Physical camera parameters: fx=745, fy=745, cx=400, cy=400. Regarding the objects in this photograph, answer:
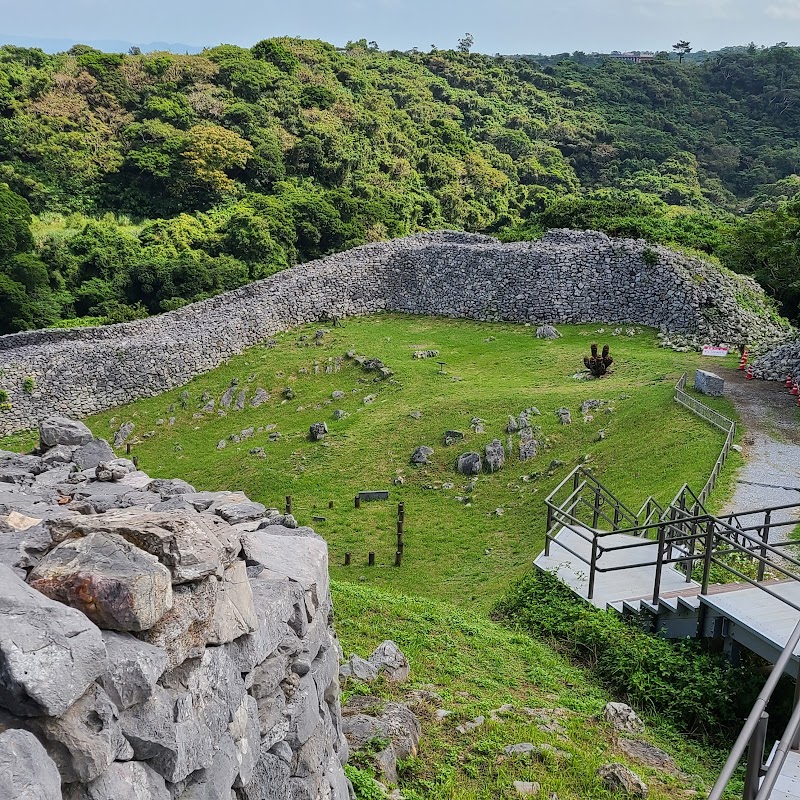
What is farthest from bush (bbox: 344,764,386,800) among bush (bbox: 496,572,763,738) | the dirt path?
the dirt path

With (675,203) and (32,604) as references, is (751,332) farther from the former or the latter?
(675,203)

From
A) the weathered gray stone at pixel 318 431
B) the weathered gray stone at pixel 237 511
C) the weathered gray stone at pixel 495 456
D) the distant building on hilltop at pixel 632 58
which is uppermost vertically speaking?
the distant building on hilltop at pixel 632 58

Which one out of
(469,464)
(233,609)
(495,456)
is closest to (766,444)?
(495,456)

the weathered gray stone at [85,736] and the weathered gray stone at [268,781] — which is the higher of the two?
the weathered gray stone at [85,736]

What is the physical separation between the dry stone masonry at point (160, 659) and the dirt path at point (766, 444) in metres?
8.16

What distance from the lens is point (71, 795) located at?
3393mm

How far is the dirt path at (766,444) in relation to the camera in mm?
13109

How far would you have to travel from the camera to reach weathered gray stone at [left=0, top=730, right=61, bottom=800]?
A: 2.94 m

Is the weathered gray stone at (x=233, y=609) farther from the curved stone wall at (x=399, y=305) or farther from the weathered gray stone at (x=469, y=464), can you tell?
the curved stone wall at (x=399, y=305)

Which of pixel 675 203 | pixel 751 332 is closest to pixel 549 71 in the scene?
pixel 675 203

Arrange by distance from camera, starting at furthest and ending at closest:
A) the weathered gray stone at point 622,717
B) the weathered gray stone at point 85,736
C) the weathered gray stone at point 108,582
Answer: the weathered gray stone at point 622,717
the weathered gray stone at point 108,582
the weathered gray stone at point 85,736

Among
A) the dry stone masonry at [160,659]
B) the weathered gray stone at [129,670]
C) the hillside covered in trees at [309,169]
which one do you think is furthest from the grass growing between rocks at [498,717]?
the hillside covered in trees at [309,169]

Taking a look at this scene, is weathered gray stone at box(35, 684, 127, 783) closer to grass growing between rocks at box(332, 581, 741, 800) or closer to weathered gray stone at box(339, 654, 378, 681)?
grass growing between rocks at box(332, 581, 741, 800)

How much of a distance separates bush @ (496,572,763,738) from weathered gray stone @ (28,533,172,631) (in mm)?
6360
